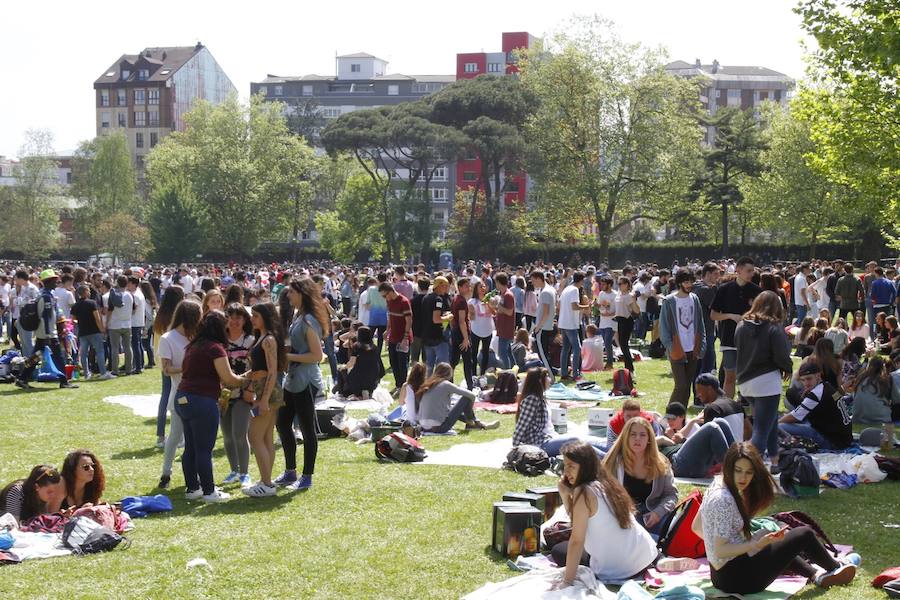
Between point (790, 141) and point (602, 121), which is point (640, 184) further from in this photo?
point (790, 141)

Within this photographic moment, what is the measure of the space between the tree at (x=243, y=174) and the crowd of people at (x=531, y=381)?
50.6 m

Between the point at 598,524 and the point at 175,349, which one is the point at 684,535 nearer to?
the point at 598,524

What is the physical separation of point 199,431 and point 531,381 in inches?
134

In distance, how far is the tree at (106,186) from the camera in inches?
3359

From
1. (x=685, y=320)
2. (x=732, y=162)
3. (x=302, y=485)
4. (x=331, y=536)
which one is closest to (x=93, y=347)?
(x=302, y=485)

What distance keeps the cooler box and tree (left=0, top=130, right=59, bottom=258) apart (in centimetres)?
7679

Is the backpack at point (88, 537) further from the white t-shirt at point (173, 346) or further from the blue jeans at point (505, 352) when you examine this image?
the blue jeans at point (505, 352)

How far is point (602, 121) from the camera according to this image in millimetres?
49750

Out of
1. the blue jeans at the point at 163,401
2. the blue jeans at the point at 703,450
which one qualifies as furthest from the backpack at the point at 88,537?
the blue jeans at the point at 703,450

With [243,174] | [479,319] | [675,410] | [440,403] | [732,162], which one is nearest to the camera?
[675,410]

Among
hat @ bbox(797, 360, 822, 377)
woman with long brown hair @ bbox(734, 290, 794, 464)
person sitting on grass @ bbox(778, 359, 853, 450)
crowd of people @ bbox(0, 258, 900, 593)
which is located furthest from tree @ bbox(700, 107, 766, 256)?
woman with long brown hair @ bbox(734, 290, 794, 464)

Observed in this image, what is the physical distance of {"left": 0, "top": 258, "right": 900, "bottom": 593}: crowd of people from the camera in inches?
235

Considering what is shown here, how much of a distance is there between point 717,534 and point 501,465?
3904 mm

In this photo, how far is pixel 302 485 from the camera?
8.52 metres
